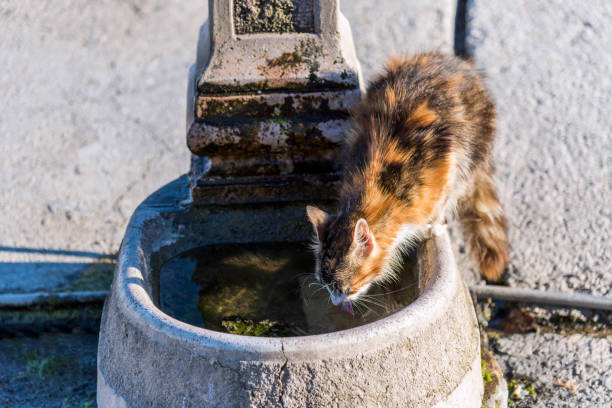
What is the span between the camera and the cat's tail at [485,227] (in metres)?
3.53

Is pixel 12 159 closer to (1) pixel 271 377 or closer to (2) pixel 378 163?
(2) pixel 378 163

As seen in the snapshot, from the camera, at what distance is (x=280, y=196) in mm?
Result: 3330

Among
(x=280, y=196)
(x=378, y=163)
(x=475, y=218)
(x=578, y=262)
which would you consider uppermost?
(x=378, y=163)

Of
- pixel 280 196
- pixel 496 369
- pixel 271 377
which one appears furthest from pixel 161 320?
pixel 496 369

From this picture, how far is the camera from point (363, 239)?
277 centimetres

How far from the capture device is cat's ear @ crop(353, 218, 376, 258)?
2.70 metres

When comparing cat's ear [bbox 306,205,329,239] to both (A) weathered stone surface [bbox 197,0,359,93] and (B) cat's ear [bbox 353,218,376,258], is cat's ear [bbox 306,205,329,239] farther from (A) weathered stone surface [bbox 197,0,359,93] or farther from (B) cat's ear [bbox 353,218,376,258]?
(A) weathered stone surface [bbox 197,0,359,93]

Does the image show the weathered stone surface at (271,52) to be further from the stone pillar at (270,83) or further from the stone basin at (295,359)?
the stone basin at (295,359)

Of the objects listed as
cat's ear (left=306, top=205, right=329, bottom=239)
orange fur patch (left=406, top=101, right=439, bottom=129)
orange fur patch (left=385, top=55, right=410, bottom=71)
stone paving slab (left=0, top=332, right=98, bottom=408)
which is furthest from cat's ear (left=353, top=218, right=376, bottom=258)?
stone paving slab (left=0, top=332, right=98, bottom=408)

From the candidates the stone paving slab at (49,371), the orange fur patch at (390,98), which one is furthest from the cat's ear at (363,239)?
the stone paving slab at (49,371)

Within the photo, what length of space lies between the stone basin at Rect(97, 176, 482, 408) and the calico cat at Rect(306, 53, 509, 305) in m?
0.29

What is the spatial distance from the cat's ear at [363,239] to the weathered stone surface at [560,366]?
1.00 m

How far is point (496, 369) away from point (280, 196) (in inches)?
51.1

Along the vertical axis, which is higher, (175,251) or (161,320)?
(161,320)
